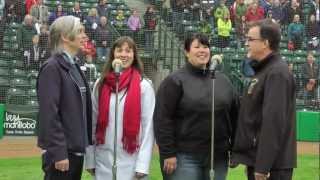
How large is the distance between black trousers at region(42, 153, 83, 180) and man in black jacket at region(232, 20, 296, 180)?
1.14 m

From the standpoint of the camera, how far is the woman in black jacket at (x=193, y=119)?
499 cm

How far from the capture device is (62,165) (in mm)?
4434

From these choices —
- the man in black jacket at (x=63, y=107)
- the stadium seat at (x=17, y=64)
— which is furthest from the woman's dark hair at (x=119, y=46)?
the stadium seat at (x=17, y=64)

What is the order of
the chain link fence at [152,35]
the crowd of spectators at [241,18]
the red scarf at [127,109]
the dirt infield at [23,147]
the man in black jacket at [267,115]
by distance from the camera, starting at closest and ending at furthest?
the man in black jacket at [267,115] < the red scarf at [127,109] < the dirt infield at [23,147] < the chain link fence at [152,35] < the crowd of spectators at [241,18]

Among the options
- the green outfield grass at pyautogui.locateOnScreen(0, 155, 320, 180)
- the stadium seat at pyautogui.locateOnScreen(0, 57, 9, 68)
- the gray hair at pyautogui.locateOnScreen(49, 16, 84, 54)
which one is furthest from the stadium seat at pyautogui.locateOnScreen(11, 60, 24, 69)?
the gray hair at pyautogui.locateOnScreen(49, 16, 84, 54)

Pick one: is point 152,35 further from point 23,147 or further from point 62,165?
point 62,165

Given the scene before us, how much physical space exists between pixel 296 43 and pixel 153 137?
15708mm

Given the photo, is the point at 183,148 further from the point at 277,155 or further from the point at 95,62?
the point at 95,62

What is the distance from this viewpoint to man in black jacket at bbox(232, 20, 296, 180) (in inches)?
172

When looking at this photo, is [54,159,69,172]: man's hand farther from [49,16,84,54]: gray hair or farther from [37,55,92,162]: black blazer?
[49,16,84,54]: gray hair

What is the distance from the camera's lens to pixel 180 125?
16.6 feet

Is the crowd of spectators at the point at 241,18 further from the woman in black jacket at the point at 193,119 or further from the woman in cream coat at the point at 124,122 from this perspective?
the woman in cream coat at the point at 124,122

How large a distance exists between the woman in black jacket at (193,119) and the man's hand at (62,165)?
84 cm

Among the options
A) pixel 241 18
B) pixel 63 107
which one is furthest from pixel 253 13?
pixel 63 107
